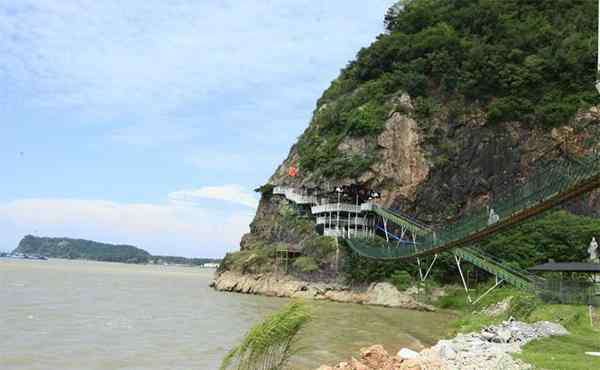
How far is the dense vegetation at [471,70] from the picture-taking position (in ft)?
186

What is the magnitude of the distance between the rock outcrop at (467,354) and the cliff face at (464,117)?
37133 mm

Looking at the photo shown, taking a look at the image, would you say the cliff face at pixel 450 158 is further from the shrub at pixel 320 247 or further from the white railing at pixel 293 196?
the white railing at pixel 293 196

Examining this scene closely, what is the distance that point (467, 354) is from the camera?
1438 cm

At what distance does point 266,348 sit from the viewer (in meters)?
7.75

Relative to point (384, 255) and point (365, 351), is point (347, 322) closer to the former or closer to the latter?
point (384, 255)

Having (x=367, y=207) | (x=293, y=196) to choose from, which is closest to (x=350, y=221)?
(x=367, y=207)

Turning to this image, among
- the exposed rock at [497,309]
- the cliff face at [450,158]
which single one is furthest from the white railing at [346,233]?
the exposed rock at [497,309]

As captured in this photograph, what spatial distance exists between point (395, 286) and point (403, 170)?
14029 millimetres

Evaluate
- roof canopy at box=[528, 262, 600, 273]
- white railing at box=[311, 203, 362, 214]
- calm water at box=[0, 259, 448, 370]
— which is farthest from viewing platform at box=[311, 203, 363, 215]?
roof canopy at box=[528, 262, 600, 273]

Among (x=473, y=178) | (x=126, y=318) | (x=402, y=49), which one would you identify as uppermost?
(x=402, y=49)

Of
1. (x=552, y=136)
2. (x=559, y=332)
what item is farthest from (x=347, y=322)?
(x=552, y=136)

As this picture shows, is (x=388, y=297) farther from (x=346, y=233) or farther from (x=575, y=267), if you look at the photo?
(x=575, y=267)

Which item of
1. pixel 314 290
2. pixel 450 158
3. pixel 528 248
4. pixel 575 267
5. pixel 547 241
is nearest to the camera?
pixel 575 267

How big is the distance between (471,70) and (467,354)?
163 feet
